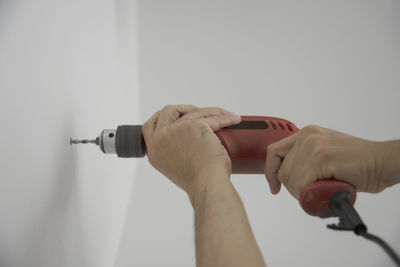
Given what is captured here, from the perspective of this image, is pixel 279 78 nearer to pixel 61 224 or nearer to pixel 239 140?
pixel 239 140

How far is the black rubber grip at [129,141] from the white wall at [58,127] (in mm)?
68

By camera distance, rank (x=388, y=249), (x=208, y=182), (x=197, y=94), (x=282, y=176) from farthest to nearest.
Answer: (x=197, y=94), (x=282, y=176), (x=208, y=182), (x=388, y=249)

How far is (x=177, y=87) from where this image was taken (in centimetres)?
87

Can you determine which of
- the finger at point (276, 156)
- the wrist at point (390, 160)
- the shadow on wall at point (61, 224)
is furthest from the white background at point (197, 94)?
the wrist at point (390, 160)

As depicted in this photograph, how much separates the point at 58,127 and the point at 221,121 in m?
0.28

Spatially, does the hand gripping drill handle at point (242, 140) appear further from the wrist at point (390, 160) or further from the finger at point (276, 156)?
the wrist at point (390, 160)

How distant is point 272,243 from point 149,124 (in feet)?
1.66

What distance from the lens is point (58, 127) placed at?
436 mm

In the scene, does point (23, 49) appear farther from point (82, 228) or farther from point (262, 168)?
point (262, 168)

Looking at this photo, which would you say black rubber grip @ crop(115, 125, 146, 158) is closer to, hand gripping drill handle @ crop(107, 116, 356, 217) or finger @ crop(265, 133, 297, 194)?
hand gripping drill handle @ crop(107, 116, 356, 217)

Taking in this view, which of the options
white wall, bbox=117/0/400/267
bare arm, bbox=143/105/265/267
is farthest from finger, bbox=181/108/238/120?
white wall, bbox=117/0/400/267

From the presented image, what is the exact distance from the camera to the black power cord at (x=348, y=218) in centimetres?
27

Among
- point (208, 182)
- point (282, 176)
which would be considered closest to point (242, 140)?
point (282, 176)

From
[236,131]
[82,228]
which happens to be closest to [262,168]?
[236,131]
